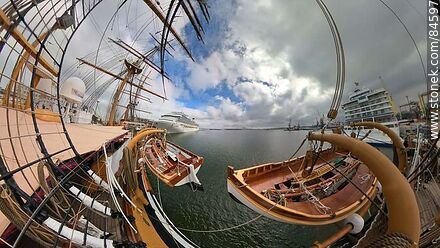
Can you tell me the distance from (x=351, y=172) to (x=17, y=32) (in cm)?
1148

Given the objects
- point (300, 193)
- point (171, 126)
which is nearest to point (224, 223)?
point (300, 193)

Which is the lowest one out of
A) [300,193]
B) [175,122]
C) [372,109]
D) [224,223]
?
[224,223]

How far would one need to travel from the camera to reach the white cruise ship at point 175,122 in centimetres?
5122

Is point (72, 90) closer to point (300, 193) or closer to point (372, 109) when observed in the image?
point (300, 193)

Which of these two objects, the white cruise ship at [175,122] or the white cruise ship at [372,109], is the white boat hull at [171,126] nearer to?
the white cruise ship at [175,122]

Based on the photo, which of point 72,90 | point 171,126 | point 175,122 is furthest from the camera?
point 175,122

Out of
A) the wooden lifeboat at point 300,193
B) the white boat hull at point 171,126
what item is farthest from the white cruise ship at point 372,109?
the white boat hull at point 171,126

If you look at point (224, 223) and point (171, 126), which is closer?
point (224, 223)

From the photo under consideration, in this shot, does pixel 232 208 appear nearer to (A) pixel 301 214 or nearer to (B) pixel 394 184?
(A) pixel 301 214

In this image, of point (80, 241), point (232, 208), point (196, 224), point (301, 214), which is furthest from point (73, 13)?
point (232, 208)

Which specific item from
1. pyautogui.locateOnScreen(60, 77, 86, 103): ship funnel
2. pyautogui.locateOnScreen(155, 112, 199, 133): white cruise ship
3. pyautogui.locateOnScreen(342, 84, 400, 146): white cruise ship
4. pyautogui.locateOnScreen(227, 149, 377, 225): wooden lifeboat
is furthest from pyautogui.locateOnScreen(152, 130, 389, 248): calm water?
pyautogui.locateOnScreen(155, 112, 199, 133): white cruise ship

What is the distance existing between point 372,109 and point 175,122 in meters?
50.1

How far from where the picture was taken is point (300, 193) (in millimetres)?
6199

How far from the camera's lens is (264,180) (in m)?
7.35
